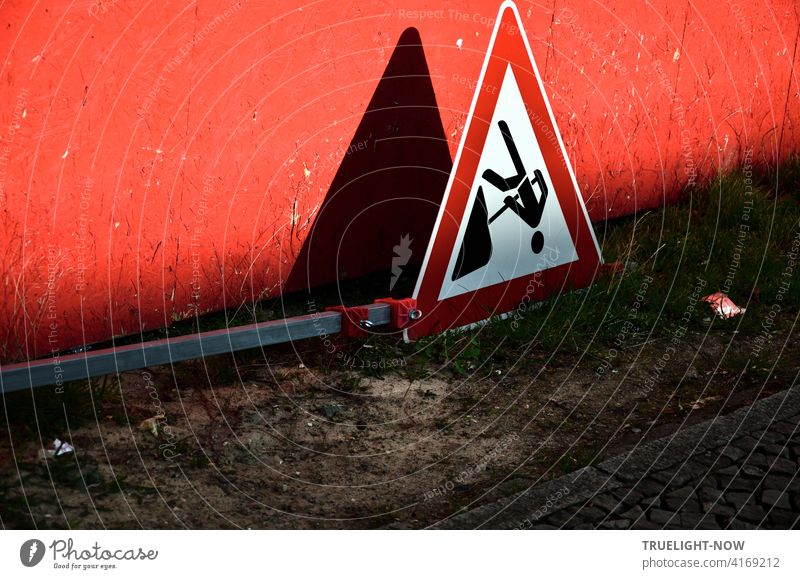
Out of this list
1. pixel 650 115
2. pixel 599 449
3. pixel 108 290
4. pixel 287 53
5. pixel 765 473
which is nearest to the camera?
pixel 765 473

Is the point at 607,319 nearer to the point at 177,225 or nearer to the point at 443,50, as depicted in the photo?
the point at 443,50

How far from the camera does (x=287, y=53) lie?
432 centimetres

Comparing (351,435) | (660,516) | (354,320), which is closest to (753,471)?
(660,516)

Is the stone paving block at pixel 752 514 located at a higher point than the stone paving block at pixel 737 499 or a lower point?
lower

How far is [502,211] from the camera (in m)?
4.21

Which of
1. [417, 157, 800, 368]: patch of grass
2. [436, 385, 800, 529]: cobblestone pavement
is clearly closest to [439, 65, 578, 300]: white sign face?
Result: [417, 157, 800, 368]: patch of grass

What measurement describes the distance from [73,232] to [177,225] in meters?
0.45

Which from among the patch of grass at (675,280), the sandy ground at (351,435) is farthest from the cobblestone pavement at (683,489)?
the patch of grass at (675,280)

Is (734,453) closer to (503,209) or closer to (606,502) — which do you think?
(606,502)

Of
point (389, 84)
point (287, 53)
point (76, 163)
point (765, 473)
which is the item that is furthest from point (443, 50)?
point (765, 473)

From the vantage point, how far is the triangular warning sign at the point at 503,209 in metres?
4.01

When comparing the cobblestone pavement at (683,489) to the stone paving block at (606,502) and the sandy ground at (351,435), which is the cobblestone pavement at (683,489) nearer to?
the stone paving block at (606,502)

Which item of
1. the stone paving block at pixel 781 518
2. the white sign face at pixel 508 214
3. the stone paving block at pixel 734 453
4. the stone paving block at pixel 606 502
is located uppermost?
the white sign face at pixel 508 214

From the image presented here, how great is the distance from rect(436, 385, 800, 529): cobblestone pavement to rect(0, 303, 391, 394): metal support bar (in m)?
1.06
